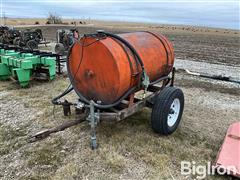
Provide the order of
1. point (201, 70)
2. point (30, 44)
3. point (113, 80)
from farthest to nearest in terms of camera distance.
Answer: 1. point (30, 44)
2. point (201, 70)
3. point (113, 80)

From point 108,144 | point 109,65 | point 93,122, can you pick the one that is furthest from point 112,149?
point 109,65

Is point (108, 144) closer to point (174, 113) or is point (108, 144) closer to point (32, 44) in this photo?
point (174, 113)

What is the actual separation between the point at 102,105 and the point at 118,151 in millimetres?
776

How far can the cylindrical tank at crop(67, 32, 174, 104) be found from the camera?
12.8 ft

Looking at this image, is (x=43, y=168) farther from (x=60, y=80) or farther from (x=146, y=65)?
(x=60, y=80)

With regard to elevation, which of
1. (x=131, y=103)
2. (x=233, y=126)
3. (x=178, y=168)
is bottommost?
(x=178, y=168)

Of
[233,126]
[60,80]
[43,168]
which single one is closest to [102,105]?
[43,168]

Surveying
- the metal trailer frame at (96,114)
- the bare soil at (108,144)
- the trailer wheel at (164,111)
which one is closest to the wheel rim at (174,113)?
the trailer wheel at (164,111)

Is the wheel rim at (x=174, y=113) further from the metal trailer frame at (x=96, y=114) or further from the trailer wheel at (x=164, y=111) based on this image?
the metal trailer frame at (x=96, y=114)

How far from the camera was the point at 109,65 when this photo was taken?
153 inches

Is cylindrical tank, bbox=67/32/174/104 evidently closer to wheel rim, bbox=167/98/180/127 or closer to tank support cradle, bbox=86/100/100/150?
tank support cradle, bbox=86/100/100/150

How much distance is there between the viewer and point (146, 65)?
14.5ft

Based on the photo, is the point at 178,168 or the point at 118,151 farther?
the point at 118,151

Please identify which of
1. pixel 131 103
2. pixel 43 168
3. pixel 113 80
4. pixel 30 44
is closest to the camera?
pixel 43 168
